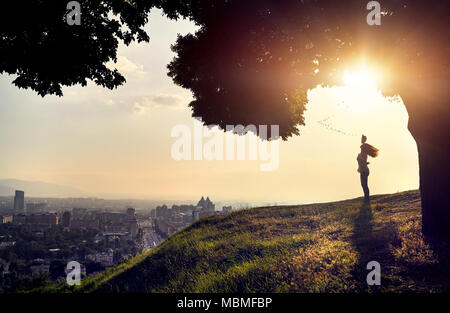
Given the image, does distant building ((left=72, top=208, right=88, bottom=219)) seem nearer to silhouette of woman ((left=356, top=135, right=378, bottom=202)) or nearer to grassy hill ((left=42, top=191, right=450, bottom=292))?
grassy hill ((left=42, top=191, right=450, bottom=292))

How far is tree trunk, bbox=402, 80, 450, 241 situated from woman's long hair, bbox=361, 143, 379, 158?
19.5 ft

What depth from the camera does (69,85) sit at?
906cm

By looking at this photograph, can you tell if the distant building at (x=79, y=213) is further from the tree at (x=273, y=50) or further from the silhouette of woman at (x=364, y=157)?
the tree at (x=273, y=50)

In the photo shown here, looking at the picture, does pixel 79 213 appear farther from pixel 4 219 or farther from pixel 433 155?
pixel 433 155

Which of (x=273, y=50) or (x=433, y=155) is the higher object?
(x=273, y=50)

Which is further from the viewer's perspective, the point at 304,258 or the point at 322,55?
the point at 322,55

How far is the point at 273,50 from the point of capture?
1005 centimetres

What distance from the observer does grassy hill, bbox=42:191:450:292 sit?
19.9 feet

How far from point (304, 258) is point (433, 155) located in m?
5.25

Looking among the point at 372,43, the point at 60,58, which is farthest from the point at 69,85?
the point at 372,43

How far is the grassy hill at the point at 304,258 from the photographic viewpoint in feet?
19.9

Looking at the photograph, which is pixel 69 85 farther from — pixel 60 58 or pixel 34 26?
pixel 34 26

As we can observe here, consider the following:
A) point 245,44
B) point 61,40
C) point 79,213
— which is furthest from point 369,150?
point 79,213

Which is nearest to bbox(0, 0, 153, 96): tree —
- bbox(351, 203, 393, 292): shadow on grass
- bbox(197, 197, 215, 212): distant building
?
bbox(351, 203, 393, 292): shadow on grass
